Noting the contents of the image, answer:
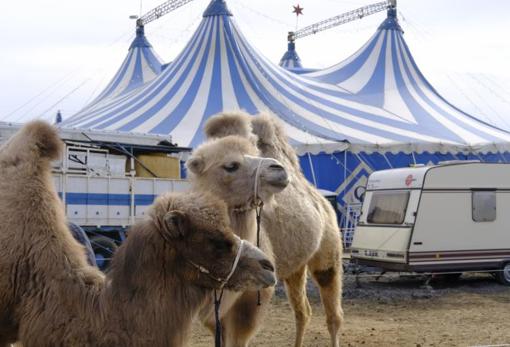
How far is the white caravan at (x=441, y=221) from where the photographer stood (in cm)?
1207

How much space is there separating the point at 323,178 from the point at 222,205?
52.6 ft

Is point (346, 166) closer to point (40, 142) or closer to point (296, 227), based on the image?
point (296, 227)

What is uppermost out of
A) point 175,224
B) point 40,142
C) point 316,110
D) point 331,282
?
point 316,110

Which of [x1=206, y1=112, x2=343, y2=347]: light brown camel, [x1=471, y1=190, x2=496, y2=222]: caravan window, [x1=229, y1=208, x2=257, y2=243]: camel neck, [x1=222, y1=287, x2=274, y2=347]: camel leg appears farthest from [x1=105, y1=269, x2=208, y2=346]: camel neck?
[x1=471, y1=190, x2=496, y2=222]: caravan window

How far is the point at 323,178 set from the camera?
19.0 meters

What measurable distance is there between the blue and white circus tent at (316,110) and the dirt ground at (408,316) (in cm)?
604

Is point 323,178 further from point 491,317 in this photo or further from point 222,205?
point 222,205

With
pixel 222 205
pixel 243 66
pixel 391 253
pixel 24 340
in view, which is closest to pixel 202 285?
pixel 222 205

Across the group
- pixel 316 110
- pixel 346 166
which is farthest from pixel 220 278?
pixel 316 110

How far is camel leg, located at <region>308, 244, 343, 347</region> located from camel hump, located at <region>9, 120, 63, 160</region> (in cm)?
345

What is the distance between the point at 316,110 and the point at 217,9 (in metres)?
4.51

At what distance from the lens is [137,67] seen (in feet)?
104

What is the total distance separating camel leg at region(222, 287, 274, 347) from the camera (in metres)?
4.87

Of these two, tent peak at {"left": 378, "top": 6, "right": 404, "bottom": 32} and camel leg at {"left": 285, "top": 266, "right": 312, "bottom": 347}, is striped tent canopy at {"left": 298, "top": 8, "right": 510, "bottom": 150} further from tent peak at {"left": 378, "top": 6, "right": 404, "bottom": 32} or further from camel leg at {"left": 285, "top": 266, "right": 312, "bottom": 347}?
camel leg at {"left": 285, "top": 266, "right": 312, "bottom": 347}
